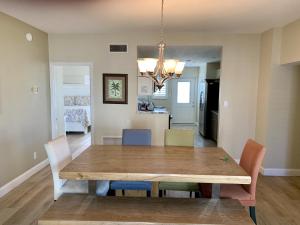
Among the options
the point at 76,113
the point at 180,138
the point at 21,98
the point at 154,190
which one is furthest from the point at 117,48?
the point at 76,113

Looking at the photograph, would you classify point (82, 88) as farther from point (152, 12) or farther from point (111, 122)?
point (152, 12)

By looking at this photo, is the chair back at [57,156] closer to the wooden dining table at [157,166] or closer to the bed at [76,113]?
the wooden dining table at [157,166]

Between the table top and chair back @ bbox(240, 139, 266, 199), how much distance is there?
0.62ft

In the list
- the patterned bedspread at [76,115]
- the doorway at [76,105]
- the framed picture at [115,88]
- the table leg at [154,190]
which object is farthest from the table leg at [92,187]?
the patterned bedspread at [76,115]

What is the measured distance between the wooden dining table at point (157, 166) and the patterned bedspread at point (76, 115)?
15.7ft

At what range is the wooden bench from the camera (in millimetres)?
1909

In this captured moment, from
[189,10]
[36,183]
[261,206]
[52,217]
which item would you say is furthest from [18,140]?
[261,206]

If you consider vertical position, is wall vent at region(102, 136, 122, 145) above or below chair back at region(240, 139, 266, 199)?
below

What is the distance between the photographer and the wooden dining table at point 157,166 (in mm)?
2020

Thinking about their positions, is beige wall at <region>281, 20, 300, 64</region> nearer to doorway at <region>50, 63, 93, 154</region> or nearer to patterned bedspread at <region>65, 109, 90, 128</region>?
doorway at <region>50, 63, 93, 154</region>

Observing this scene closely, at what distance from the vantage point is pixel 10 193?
3350 millimetres

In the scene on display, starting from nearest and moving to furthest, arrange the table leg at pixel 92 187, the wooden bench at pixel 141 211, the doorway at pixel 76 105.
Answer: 1. the wooden bench at pixel 141 211
2. the table leg at pixel 92 187
3. the doorway at pixel 76 105

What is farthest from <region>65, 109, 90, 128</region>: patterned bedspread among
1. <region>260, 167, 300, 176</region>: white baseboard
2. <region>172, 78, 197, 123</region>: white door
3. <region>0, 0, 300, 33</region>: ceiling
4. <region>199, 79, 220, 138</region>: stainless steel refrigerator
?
<region>260, 167, 300, 176</region>: white baseboard

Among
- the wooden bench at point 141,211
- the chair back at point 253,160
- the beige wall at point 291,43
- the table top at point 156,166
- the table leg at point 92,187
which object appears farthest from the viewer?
the beige wall at point 291,43
